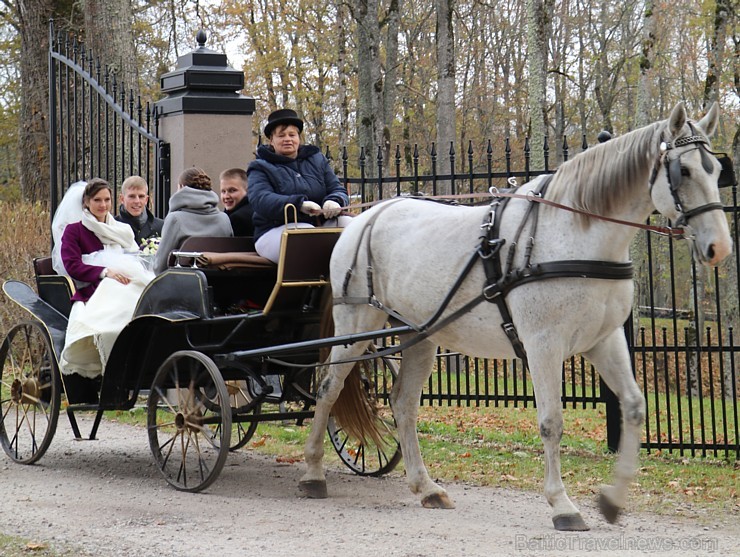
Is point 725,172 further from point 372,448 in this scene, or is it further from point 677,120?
point 372,448

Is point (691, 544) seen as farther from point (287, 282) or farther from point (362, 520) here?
point (287, 282)

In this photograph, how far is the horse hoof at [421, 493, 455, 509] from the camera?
242 inches

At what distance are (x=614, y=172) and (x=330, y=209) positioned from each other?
86.2 inches

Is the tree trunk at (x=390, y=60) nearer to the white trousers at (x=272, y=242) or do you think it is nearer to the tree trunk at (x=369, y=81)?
the tree trunk at (x=369, y=81)

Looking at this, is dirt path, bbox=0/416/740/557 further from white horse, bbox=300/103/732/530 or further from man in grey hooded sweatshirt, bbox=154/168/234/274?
man in grey hooded sweatshirt, bbox=154/168/234/274

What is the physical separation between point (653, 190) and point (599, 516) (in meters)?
2.09

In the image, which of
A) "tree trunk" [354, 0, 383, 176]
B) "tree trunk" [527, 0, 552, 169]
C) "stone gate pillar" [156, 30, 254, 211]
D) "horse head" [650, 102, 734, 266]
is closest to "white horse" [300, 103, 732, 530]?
"horse head" [650, 102, 734, 266]

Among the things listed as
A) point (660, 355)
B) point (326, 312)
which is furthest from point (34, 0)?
point (660, 355)

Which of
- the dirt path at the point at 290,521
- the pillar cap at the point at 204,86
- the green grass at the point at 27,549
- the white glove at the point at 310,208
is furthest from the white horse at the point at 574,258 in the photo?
the pillar cap at the point at 204,86

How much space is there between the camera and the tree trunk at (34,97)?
17.1 m

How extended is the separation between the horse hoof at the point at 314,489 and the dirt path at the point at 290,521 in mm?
84

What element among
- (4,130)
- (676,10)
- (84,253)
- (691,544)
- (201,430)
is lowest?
(691,544)

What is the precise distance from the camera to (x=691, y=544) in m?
5.17

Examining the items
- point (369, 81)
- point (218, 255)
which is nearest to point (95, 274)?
point (218, 255)
